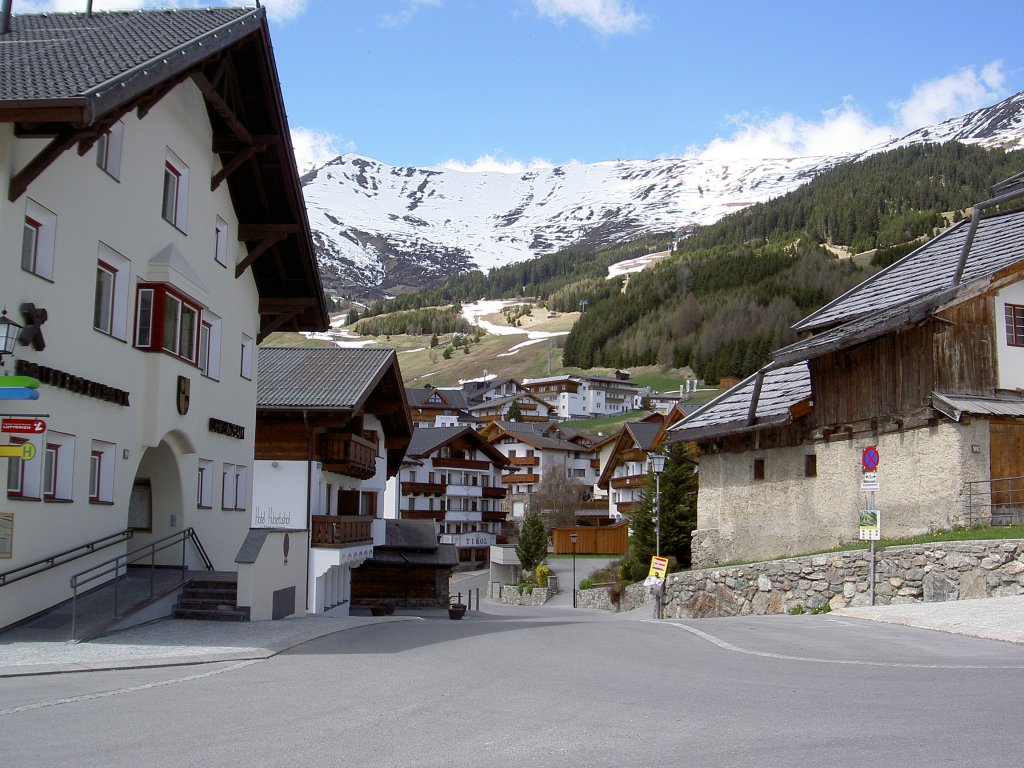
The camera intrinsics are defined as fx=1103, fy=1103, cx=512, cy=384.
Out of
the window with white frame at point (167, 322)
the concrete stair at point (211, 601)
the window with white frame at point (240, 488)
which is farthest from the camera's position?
the window with white frame at point (240, 488)

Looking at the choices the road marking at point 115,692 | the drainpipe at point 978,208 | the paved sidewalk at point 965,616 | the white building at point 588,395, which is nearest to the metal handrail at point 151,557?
the road marking at point 115,692

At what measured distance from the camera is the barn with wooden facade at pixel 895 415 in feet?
79.8

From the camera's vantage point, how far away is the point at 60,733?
8.68 m

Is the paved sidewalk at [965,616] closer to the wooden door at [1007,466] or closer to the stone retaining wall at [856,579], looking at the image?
the stone retaining wall at [856,579]

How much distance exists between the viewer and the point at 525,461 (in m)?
110

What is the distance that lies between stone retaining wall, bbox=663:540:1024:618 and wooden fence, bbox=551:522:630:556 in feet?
152

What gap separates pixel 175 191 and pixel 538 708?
613 inches

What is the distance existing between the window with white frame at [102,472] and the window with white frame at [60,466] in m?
0.99

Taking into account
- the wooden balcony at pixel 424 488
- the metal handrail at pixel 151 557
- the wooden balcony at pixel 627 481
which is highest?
the wooden balcony at pixel 627 481

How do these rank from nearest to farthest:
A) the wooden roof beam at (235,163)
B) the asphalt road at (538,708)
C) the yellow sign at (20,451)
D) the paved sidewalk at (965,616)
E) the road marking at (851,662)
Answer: the asphalt road at (538,708) < the road marking at (851,662) < the yellow sign at (20,451) < the paved sidewalk at (965,616) < the wooden roof beam at (235,163)

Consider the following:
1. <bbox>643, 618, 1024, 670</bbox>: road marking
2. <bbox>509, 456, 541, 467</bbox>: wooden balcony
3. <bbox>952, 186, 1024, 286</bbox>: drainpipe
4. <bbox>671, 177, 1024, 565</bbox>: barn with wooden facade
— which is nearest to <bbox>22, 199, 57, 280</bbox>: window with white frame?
<bbox>643, 618, 1024, 670</bbox>: road marking

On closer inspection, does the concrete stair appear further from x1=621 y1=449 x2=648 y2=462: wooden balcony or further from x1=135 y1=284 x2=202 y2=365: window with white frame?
x1=621 y1=449 x2=648 y2=462: wooden balcony

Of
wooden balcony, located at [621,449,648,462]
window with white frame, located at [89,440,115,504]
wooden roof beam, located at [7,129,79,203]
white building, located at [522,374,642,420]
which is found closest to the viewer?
wooden roof beam, located at [7,129,79,203]

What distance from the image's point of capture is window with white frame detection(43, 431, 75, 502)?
16.7m
